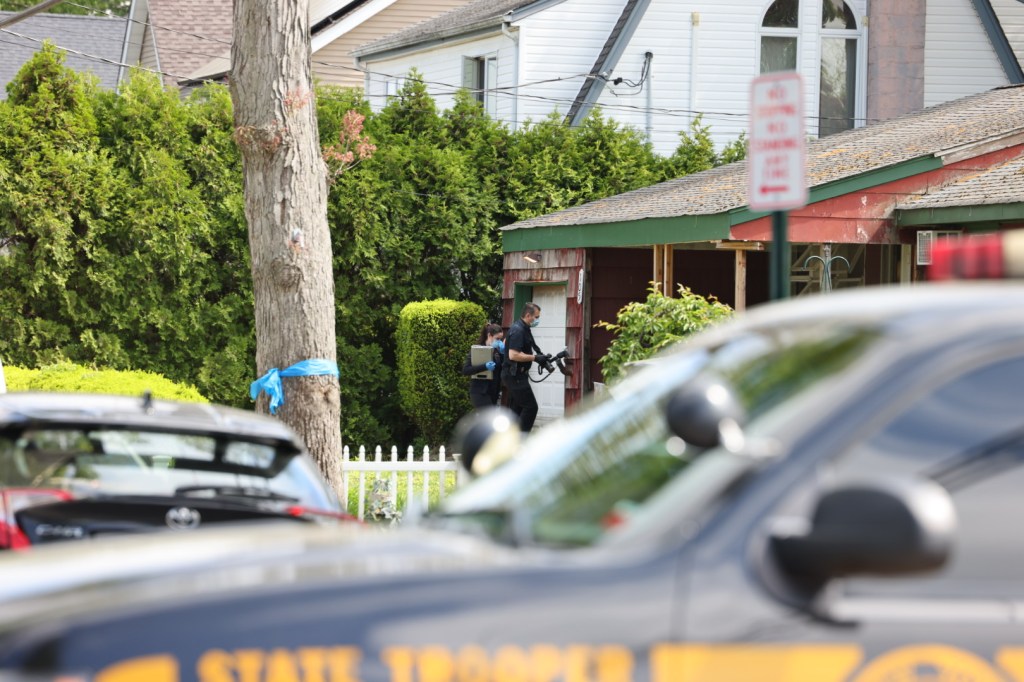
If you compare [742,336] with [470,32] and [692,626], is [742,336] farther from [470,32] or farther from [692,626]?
[470,32]

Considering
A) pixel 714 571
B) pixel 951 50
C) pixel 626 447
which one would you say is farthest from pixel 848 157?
pixel 714 571

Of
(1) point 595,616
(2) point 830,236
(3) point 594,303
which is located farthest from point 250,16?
(3) point 594,303

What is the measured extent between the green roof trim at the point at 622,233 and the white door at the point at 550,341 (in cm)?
78

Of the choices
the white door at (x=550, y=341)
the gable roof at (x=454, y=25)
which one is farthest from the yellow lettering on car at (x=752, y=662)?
the gable roof at (x=454, y=25)

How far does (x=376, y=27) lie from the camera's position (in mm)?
26984

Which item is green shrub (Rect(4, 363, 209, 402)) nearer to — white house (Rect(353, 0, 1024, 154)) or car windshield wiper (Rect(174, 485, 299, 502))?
car windshield wiper (Rect(174, 485, 299, 502))

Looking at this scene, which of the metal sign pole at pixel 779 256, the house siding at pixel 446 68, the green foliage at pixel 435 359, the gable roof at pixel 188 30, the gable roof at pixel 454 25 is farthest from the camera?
the gable roof at pixel 188 30

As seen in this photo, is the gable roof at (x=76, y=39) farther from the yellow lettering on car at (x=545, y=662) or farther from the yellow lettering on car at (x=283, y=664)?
→ the yellow lettering on car at (x=545, y=662)

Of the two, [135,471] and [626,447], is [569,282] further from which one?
[626,447]

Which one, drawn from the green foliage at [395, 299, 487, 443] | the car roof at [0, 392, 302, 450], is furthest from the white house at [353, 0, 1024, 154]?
the car roof at [0, 392, 302, 450]

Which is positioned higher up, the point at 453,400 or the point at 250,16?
the point at 250,16

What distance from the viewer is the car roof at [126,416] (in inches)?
224

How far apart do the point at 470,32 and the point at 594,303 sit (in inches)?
270

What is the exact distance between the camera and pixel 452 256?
60.7 feet
